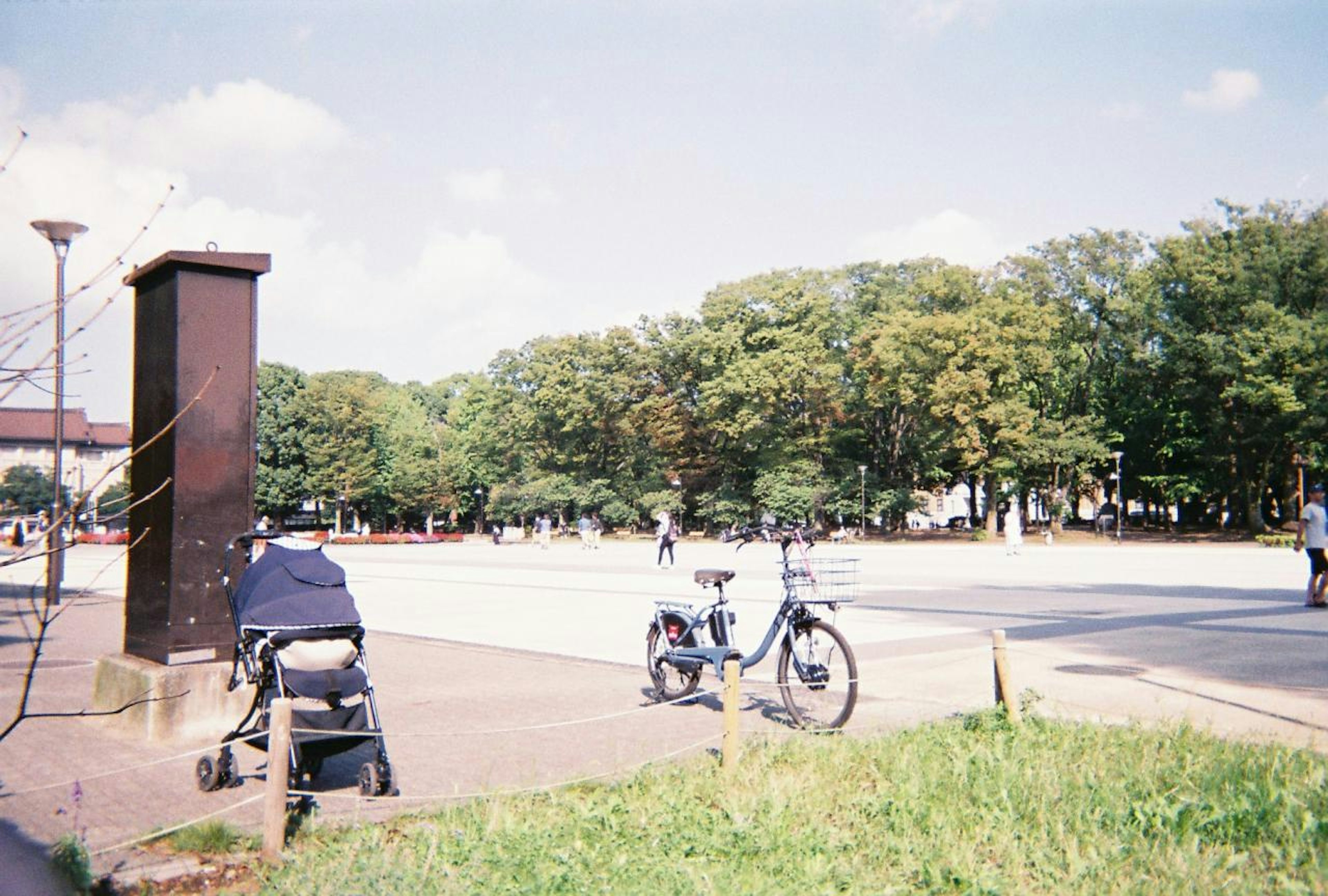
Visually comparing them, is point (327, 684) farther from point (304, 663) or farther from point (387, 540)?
point (387, 540)

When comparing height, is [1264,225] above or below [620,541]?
above

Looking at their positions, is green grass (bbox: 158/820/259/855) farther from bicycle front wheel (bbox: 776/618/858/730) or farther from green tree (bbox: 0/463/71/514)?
bicycle front wheel (bbox: 776/618/858/730)

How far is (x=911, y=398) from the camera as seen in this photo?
59469 mm

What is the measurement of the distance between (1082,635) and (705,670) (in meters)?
5.23

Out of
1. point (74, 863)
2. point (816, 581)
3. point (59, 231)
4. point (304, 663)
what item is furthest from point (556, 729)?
point (59, 231)

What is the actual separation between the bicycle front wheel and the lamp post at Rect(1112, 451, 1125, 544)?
47.9 meters

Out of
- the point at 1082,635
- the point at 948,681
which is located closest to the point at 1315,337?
the point at 1082,635

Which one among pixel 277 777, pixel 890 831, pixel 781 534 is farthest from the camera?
pixel 781 534

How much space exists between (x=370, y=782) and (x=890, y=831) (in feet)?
8.95

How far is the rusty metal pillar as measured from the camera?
25.5ft

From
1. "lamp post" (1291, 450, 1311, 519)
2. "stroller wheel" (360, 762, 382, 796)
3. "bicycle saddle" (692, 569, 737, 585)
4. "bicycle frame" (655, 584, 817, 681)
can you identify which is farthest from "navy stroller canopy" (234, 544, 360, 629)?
"lamp post" (1291, 450, 1311, 519)

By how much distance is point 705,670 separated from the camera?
10758mm

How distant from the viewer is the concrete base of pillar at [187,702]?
754 centimetres

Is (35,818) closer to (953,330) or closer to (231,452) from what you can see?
(231,452)
